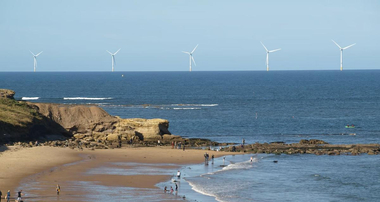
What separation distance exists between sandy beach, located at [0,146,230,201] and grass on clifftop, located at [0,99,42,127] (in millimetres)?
8926

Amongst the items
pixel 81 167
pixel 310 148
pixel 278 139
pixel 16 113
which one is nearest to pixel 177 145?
pixel 310 148

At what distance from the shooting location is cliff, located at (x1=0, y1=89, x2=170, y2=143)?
247 ft

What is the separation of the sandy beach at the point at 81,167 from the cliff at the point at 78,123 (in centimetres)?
638

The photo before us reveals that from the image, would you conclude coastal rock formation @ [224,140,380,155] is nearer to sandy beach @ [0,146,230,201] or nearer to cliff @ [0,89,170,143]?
sandy beach @ [0,146,230,201]

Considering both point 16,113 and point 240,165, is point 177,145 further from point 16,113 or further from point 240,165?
point 16,113

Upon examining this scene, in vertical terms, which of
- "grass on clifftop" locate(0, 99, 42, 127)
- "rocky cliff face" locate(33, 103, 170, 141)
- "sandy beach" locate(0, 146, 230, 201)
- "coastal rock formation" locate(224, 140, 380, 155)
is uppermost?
"grass on clifftop" locate(0, 99, 42, 127)

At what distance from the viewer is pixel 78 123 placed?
7881cm

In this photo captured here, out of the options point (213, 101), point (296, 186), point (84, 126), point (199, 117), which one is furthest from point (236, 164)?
point (213, 101)

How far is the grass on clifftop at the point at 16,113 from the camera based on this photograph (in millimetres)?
72375

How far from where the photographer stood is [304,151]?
71938 mm

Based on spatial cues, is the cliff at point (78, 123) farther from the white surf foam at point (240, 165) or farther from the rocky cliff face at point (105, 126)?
the white surf foam at point (240, 165)

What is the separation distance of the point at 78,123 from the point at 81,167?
75.0 feet

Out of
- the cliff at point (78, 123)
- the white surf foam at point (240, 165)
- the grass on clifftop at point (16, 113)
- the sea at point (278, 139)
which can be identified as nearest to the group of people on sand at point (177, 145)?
the cliff at point (78, 123)

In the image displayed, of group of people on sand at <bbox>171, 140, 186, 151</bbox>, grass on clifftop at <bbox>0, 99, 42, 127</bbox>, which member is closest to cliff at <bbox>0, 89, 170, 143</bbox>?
grass on clifftop at <bbox>0, 99, 42, 127</bbox>
